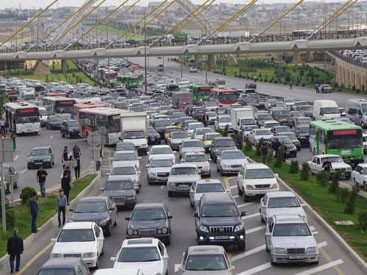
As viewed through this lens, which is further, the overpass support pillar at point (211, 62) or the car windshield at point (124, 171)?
the overpass support pillar at point (211, 62)

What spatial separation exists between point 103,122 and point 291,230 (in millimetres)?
43404

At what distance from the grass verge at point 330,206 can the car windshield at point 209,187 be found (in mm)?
3394

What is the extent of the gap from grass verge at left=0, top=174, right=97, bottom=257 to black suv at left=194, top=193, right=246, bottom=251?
5.35m

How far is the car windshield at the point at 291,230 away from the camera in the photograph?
26406 mm

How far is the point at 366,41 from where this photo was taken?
114250mm

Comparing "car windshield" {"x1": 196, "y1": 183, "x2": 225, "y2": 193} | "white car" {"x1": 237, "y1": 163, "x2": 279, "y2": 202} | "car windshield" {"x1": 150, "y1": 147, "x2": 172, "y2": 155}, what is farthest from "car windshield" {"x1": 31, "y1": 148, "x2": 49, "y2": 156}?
"car windshield" {"x1": 196, "y1": 183, "x2": 225, "y2": 193}

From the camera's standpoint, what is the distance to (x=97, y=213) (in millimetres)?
31203

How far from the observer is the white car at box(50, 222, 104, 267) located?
Answer: 2594 cm

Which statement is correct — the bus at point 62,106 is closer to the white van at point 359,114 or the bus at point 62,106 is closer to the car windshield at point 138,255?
the white van at point 359,114

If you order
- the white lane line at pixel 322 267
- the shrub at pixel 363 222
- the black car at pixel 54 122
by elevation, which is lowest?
the black car at pixel 54 122

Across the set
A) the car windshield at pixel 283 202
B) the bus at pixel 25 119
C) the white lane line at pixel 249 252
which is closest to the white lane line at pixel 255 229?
the car windshield at pixel 283 202

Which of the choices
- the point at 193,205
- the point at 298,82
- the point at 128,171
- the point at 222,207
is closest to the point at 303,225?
the point at 222,207

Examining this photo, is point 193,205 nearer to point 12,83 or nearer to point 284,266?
point 284,266

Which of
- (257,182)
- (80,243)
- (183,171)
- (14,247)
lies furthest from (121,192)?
Answer: (14,247)
